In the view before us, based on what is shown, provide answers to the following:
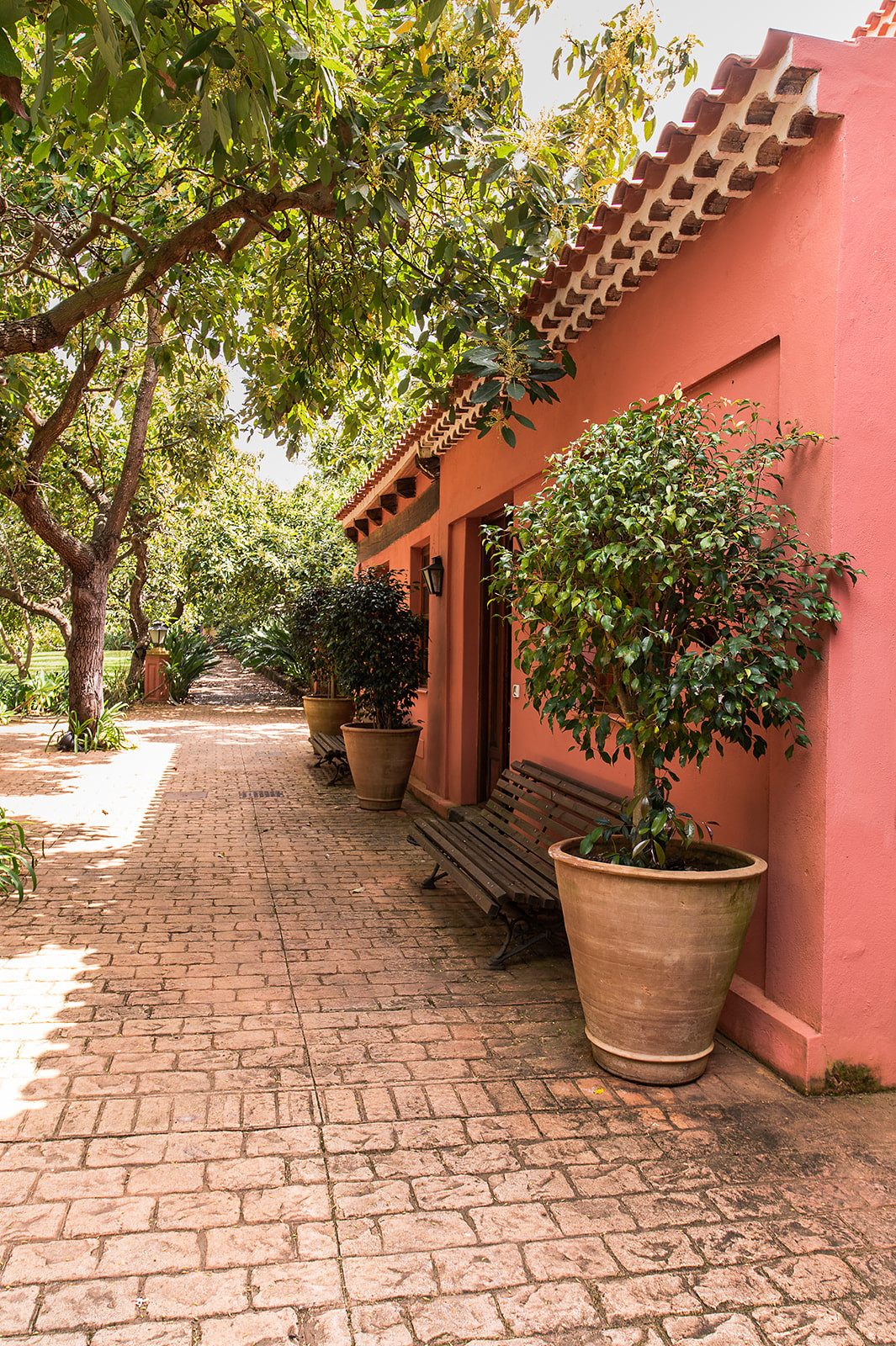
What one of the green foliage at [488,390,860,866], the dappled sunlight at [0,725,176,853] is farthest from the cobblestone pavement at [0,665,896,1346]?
the dappled sunlight at [0,725,176,853]

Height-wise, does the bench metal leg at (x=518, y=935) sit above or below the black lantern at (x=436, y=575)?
below

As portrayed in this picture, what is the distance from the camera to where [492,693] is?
7.88 m

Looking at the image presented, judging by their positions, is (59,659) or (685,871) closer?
(685,871)

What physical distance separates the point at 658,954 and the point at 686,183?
293cm

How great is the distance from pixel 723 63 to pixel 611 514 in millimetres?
1544

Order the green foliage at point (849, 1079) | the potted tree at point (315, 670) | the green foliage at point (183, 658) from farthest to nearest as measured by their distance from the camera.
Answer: the green foliage at point (183, 658), the potted tree at point (315, 670), the green foliage at point (849, 1079)

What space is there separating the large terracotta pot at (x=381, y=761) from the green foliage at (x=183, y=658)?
42.0 ft

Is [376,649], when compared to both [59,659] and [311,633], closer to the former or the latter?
[311,633]

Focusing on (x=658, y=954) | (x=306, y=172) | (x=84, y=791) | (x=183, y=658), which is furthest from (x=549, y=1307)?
(x=183, y=658)

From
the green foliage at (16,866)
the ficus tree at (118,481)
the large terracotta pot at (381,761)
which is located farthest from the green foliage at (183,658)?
the green foliage at (16,866)

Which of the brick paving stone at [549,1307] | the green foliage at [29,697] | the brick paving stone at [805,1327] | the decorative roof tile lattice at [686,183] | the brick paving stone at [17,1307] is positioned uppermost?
the decorative roof tile lattice at [686,183]

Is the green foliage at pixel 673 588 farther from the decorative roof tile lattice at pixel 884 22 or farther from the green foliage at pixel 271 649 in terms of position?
the green foliage at pixel 271 649

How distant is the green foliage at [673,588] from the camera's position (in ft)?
9.73

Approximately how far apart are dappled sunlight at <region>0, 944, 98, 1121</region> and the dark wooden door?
4.06 m
